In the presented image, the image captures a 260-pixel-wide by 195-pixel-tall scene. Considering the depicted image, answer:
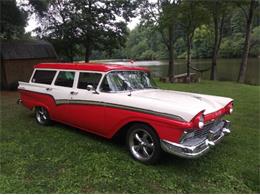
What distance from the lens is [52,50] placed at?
55.6 ft

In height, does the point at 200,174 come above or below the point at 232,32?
below

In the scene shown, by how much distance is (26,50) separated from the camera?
15.8 metres

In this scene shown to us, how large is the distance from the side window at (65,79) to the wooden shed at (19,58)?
34.0ft

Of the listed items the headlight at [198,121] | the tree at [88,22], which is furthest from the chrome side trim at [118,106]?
the tree at [88,22]

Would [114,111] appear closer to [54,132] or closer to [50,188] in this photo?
[50,188]

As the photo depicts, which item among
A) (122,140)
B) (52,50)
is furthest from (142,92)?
(52,50)

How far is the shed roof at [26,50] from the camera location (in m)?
14.9

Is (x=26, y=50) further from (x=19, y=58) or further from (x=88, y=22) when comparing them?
(x=88, y=22)

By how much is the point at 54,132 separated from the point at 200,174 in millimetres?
3468

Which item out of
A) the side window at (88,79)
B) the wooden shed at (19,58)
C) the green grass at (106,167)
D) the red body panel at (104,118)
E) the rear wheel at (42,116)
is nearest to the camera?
the green grass at (106,167)

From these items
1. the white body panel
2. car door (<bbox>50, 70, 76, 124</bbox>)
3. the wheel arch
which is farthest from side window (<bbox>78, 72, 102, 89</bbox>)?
the wheel arch

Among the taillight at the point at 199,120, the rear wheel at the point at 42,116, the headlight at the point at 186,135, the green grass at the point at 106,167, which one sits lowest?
the green grass at the point at 106,167

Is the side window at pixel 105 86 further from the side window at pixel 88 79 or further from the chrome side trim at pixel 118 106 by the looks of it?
the chrome side trim at pixel 118 106

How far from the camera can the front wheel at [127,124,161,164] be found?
4109 millimetres
